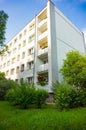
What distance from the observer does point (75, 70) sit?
28953 millimetres

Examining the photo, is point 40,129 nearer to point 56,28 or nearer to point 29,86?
point 29,86

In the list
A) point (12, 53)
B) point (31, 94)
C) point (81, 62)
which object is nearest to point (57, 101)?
point (31, 94)

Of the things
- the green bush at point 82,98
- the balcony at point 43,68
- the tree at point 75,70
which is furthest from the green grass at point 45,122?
the balcony at point 43,68

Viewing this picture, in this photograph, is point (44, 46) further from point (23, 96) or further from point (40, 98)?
point (23, 96)

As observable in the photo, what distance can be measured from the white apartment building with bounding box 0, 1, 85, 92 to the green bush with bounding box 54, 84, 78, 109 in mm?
9751

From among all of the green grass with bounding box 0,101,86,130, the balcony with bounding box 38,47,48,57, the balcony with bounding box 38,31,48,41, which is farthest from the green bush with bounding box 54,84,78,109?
the balcony with bounding box 38,31,48,41

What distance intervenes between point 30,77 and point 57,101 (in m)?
16.9

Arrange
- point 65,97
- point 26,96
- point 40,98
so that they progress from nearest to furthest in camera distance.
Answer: point 65,97
point 26,96
point 40,98

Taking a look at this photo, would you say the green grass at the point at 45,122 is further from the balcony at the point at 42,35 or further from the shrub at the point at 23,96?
the balcony at the point at 42,35

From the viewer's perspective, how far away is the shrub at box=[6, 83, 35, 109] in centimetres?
1919

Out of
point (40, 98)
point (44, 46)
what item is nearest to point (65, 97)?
point (40, 98)

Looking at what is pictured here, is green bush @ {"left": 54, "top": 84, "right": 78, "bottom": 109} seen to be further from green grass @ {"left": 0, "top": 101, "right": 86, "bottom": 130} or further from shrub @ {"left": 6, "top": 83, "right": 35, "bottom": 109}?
green grass @ {"left": 0, "top": 101, "right": 86, "bottom": 130}

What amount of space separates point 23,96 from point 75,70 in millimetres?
12397

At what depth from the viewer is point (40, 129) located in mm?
9055
